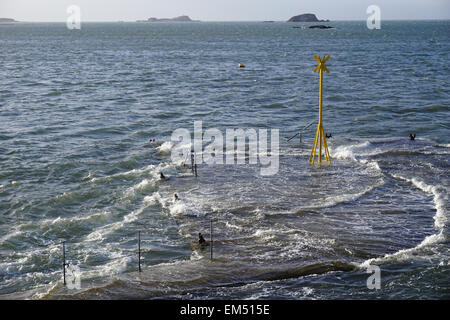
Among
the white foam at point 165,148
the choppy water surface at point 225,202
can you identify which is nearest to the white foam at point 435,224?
the choppy water surface at point 225,202

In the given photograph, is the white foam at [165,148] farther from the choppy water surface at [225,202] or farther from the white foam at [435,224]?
the white foam at [435,224]

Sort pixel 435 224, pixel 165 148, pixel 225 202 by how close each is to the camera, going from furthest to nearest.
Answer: pixel 165 148 → pixel 225 202 → pixel 435 224

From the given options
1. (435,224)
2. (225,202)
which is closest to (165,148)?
(225,202)

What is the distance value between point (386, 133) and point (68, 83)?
4350cm

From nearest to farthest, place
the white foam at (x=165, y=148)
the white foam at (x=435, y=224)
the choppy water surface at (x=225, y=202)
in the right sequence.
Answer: the choppy water surface at (x=225, y=202), the white foam at (x=435, y=224), the white foam at (x=165, y=148)

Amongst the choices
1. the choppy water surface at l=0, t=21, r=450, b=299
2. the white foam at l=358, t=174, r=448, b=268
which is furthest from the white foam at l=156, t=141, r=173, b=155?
the white foam at l=358, t=174, r=448, b=268

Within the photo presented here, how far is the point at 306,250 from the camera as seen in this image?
19.9 m

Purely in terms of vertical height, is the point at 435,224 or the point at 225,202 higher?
the point at 225,202

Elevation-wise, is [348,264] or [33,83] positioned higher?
[33,83]

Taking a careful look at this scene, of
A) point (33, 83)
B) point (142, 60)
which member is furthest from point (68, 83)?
point (142, 60)

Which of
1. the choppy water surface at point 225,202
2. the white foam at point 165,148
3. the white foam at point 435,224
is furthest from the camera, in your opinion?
the white foam at point 165,148

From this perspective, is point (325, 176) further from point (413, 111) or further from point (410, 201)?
point (413, 111)

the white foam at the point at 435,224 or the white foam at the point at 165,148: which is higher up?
the white foam at the point at 165,148

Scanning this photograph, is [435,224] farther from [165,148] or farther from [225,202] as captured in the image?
[165,148]
